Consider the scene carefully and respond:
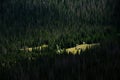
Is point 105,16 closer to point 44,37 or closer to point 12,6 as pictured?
point 44,37

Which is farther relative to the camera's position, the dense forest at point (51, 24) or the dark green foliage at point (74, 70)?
the dense forest at point (51, 24)

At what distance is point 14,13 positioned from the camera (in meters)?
185

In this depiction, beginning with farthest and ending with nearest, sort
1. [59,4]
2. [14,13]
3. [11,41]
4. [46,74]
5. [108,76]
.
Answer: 1. [59,4]
2. [14,13]
3. [11,41]
4. [46,74]
5. [108,76]

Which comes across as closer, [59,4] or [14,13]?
[14,13]

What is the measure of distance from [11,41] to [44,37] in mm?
14745

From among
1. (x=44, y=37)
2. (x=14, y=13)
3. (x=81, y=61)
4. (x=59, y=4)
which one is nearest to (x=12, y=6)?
(x=14, y=13)

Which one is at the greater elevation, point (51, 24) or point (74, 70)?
point (51, 24)

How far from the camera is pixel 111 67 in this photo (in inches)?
198

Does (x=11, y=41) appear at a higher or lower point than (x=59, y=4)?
lower

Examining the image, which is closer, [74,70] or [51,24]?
[74,70]

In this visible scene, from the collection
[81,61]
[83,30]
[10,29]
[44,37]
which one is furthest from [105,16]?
[81,61]

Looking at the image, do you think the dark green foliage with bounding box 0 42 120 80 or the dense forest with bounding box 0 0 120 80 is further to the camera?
the dense forest with bounding box 0 0 120 80

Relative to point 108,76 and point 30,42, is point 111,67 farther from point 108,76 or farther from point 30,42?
point 30,42

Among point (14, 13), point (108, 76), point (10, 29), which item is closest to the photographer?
point (108, 76)
